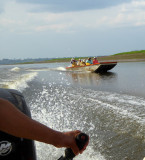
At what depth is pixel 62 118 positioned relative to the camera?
19.5ft

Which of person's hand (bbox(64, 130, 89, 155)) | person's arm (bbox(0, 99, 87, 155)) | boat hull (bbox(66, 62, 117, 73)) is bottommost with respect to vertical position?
boat hull (bbox(66, 62, 117, 73))

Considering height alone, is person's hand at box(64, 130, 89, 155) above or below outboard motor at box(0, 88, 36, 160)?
above

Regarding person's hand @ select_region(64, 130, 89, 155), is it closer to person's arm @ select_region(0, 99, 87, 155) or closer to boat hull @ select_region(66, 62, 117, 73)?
person's arm @ select_region(0, 99, 87, 155)

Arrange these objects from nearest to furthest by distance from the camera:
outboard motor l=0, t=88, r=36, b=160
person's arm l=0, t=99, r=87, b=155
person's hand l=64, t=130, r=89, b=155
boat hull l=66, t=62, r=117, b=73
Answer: person's arm l=0, t=99, r=87, b=155 < person's hand l=64, t=130, r=89, b=155 < outboard motor l=0, t=88, r=36, b=160 < boat hull l=66, t=62, r=117, b=73

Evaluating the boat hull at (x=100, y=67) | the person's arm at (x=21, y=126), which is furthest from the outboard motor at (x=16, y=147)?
the boat hull at (x=100, y=67)

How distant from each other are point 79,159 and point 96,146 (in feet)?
1.75

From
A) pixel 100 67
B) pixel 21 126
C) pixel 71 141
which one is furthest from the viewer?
pixel 100 67

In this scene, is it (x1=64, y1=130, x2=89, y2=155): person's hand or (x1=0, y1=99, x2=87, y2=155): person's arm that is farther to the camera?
(x1=64, y1=130, x2=89, y2=155): person's hand

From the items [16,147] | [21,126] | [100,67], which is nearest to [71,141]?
[21,126]

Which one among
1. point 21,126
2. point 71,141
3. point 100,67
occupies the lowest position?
point 100,67

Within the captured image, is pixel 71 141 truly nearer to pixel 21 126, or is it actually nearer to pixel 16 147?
pixel 21 126

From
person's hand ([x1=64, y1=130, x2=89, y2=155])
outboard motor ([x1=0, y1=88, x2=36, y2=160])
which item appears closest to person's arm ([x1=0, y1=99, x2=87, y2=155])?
person's hand ([x1=64, y1=130, x2=89, y2=155])

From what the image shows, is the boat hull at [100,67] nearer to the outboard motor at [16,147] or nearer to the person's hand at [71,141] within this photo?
the outboard motor at [16,147]

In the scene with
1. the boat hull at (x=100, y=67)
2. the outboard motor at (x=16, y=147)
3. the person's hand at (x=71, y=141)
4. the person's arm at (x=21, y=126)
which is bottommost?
the boat hull at (x=100, y=67)
